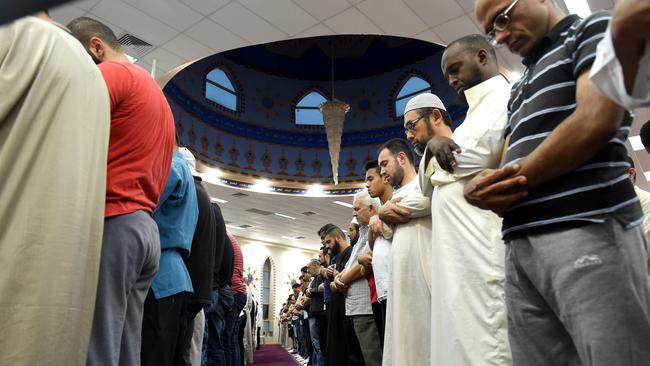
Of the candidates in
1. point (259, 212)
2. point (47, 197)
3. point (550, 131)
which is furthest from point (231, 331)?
point (259, 212)

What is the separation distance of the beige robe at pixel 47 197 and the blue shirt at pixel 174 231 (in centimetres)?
77

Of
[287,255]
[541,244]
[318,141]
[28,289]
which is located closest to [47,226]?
[28,289]

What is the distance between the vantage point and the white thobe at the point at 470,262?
4.87ft

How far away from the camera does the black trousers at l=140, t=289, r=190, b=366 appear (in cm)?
182

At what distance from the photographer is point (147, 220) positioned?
1554mm

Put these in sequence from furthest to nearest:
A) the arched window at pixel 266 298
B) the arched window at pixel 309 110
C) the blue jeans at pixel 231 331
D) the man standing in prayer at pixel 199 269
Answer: the arched window at pixel 266 298, the arched window at pixel 309 110, the blue jeans at pixel 231 331, the man standing in prayer at pixel 199 269

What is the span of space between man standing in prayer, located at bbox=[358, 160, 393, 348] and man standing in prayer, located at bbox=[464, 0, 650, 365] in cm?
139

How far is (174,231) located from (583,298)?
1614 millimetres

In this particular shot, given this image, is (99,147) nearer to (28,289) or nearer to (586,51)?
(28,289)

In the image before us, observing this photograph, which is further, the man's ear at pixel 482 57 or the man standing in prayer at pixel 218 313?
the man standing in prayer at pixel 218 313

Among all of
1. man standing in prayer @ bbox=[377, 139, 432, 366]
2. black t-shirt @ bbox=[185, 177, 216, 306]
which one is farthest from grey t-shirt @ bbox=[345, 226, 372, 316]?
black t-shirt @ bbox=[185, 177, 216, 306]

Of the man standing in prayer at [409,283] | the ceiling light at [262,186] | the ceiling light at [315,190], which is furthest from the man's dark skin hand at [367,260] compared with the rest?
the ceiling light at [315,190]

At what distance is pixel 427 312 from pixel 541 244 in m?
1.16

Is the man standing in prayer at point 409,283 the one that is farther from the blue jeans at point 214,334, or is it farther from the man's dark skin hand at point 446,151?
the blue jeans at point 214,334
